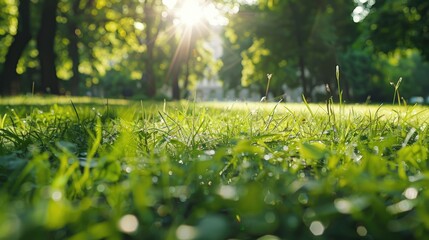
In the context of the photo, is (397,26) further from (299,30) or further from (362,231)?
(362,231)

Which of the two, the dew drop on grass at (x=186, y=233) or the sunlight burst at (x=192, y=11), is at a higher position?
the sunlight burst at (x=192, y=11)

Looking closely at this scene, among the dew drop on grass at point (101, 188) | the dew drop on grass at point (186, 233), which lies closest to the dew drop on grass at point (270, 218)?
the dew drop on grass at point (186, 233)

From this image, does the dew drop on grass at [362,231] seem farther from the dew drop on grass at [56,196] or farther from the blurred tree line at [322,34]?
the blurred tree line at [322,34]

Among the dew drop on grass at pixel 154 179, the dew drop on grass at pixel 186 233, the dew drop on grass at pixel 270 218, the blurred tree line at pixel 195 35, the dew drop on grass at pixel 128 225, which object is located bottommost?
the dew drop on grass at pixel 154 179

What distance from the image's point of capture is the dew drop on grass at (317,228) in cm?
96

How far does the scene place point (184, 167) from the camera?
5.41ft

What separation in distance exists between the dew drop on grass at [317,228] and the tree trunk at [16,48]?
53.6 feet

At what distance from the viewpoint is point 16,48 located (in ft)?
50.7

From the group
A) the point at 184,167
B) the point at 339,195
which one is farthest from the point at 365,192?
the point at 184,167

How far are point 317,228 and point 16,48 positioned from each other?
16458 millimetres

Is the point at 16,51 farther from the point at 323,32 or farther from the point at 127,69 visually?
the point at 127,69

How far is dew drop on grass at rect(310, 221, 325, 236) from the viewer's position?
0.96 meters

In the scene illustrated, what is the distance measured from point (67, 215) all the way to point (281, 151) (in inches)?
49.6

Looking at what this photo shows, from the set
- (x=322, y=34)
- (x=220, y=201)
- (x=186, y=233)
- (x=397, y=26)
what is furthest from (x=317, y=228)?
(x=322, y=34)
